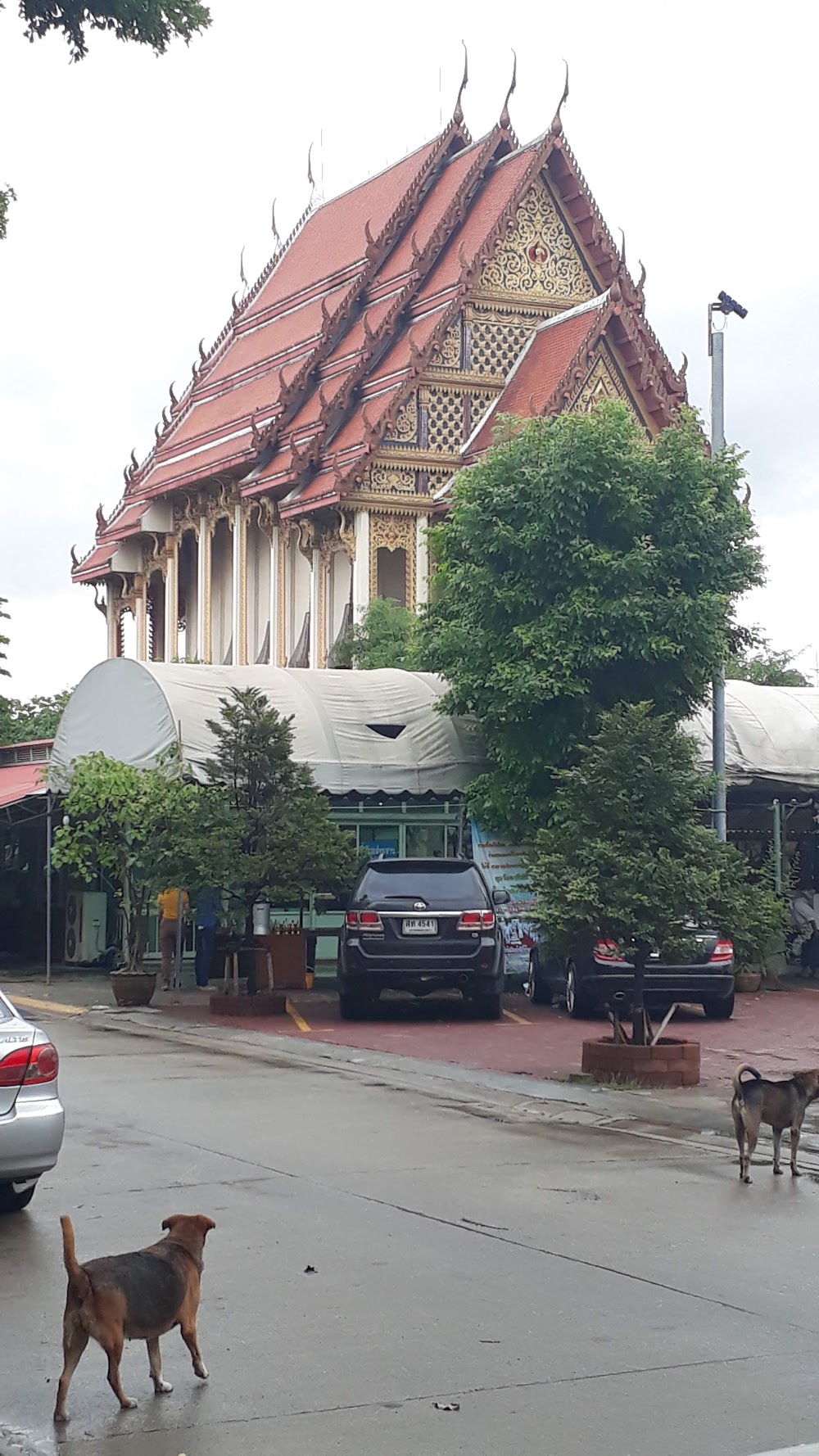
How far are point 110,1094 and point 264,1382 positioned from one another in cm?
776

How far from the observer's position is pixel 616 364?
1612 inches

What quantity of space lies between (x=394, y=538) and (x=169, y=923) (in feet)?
59.0

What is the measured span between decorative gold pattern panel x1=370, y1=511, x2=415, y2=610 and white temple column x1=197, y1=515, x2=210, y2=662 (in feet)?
28.4

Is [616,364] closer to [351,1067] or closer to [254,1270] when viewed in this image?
[351,1067]

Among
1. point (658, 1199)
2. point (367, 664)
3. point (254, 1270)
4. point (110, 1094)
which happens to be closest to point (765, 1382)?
point (254, 1270)

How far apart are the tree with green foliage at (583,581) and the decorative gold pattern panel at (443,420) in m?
17.0

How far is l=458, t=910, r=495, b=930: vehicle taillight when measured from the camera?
1898cm

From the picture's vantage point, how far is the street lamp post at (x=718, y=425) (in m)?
22.3

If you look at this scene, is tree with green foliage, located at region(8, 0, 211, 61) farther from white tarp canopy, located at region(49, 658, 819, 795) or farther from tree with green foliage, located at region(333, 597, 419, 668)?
tree with green foliage, located at region(333, 597, 419, 668)

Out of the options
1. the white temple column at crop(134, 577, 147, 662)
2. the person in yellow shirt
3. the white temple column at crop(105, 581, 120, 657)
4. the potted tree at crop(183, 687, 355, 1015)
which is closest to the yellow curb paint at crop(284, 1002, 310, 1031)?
the potted tree at crop(183, 687, 355, 1015)

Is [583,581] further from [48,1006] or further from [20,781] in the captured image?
[20,781]

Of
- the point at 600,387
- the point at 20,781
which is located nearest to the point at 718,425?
the point at 20,781

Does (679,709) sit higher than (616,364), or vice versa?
(616,364)

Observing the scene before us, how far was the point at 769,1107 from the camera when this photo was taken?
1072cm
